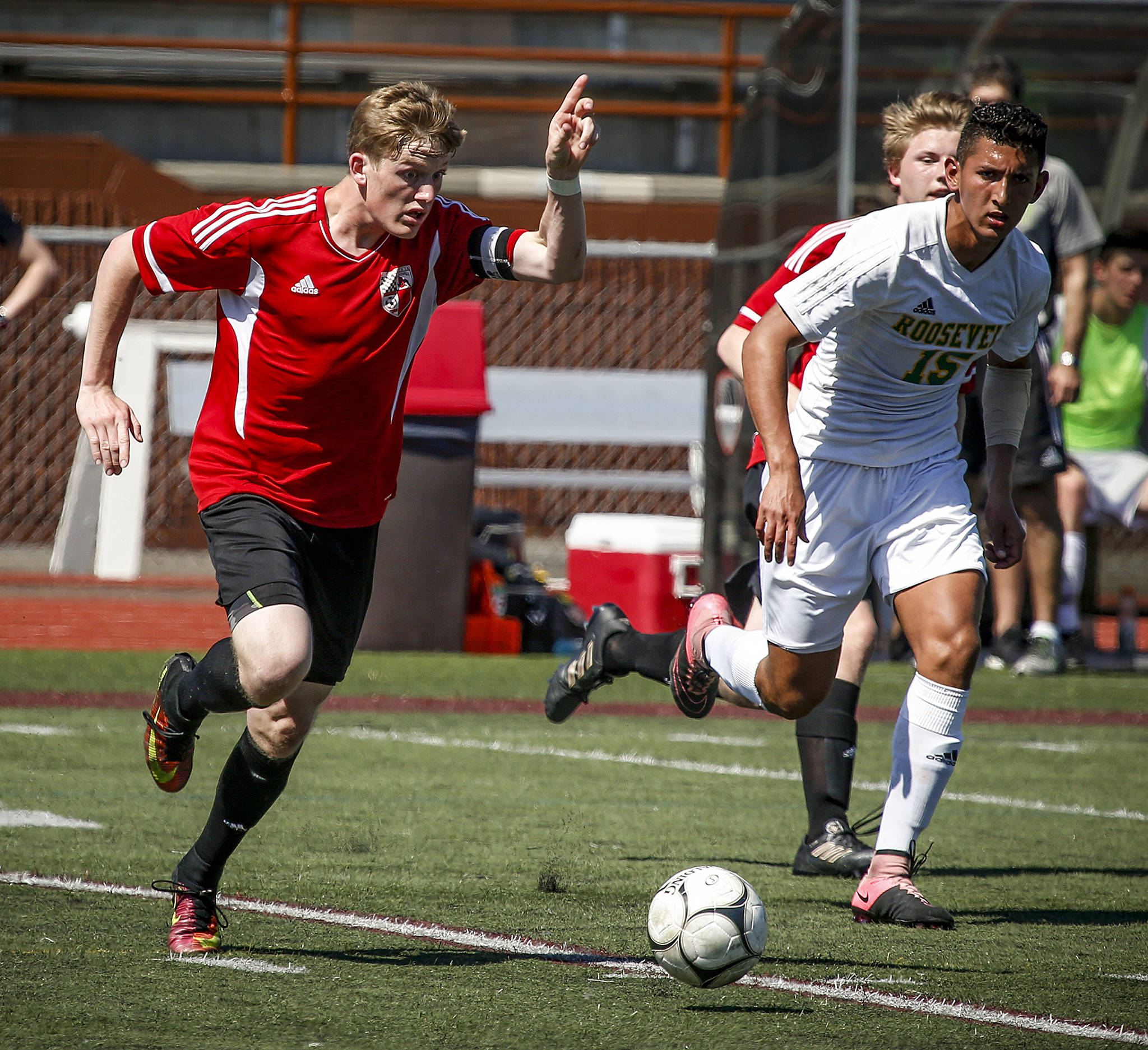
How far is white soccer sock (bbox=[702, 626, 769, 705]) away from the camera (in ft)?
16.8

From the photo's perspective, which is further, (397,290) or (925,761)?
(925,761)

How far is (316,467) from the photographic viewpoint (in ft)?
14.3

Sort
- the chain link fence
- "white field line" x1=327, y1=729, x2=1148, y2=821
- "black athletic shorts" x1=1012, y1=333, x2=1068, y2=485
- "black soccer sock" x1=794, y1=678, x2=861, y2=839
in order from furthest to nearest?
1. the chain link fence
2. "black athletic shorts" x1=1012, y1=333, x2=1068, y2=485
3. "white field line" x1=327, y1=729, x2=1148, y2=821
4. "black soccer sock" x1=794, y1=678, x2=861, y2=839

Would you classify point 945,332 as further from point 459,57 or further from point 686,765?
point 459,57

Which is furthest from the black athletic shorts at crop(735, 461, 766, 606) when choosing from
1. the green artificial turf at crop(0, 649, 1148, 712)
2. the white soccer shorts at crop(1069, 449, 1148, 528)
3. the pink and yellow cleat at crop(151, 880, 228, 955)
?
the white soccer shorts at crop(1069, 449, 1148, 528)

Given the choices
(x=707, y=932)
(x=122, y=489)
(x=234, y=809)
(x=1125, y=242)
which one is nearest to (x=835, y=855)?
(x=707, y=932)

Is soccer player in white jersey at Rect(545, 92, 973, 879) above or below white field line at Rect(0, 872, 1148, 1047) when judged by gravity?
above

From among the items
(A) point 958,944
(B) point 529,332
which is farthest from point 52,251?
(A) point 958,944

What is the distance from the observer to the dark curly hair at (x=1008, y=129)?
4406 millimetres

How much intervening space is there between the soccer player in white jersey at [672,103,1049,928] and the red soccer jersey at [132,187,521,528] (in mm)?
985

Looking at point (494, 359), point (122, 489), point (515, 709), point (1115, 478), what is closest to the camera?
point (515, 709)

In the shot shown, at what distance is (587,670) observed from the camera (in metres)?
6.11

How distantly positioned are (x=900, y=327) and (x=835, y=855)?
1624 millimetres

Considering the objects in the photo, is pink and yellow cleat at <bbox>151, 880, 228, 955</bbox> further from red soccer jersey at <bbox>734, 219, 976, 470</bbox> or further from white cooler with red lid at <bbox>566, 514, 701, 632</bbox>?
white cooler with red lid at <bbox>566, 514, 701, 632</bbox>
